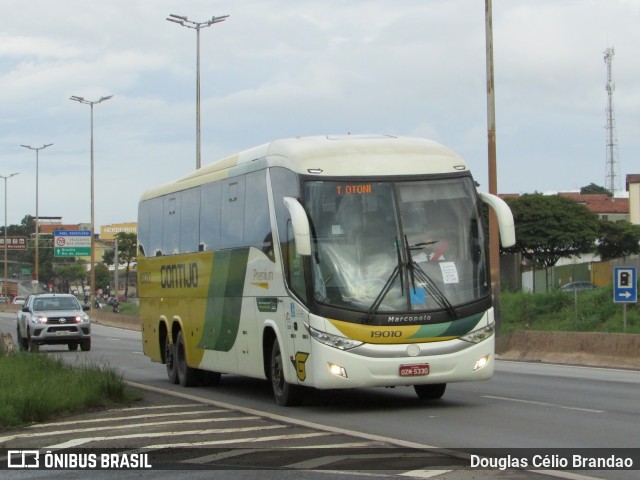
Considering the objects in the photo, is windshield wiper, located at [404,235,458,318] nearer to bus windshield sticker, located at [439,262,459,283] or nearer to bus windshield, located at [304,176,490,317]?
bus windshield, located at [304,176,490,317]

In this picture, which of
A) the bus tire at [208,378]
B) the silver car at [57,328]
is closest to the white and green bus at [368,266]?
the bus tire at [208,378]

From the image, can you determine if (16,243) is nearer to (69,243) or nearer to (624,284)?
(69,243)

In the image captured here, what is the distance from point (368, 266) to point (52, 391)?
4350 mm

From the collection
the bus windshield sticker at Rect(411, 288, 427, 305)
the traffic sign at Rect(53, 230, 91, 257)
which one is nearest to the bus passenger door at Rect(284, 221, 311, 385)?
the bus windshield sticker at Rect(411, 288, 427, 305)

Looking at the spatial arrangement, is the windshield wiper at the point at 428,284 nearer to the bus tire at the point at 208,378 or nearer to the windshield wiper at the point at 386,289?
the windshield wiper at the point at 386,289

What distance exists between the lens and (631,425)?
13352mm

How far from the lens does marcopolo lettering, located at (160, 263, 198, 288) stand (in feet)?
67.3

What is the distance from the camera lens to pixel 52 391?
1534 centimetres

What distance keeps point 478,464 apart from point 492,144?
20.9 m

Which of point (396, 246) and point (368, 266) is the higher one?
point (396, 246)

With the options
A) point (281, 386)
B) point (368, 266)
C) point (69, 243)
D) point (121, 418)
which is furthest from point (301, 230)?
point (69, 243)

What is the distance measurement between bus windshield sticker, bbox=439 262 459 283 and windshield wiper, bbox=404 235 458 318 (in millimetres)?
188

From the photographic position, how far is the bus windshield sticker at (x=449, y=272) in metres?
15.0

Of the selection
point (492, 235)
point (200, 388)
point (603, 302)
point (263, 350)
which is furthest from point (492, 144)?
point (263, 350)
